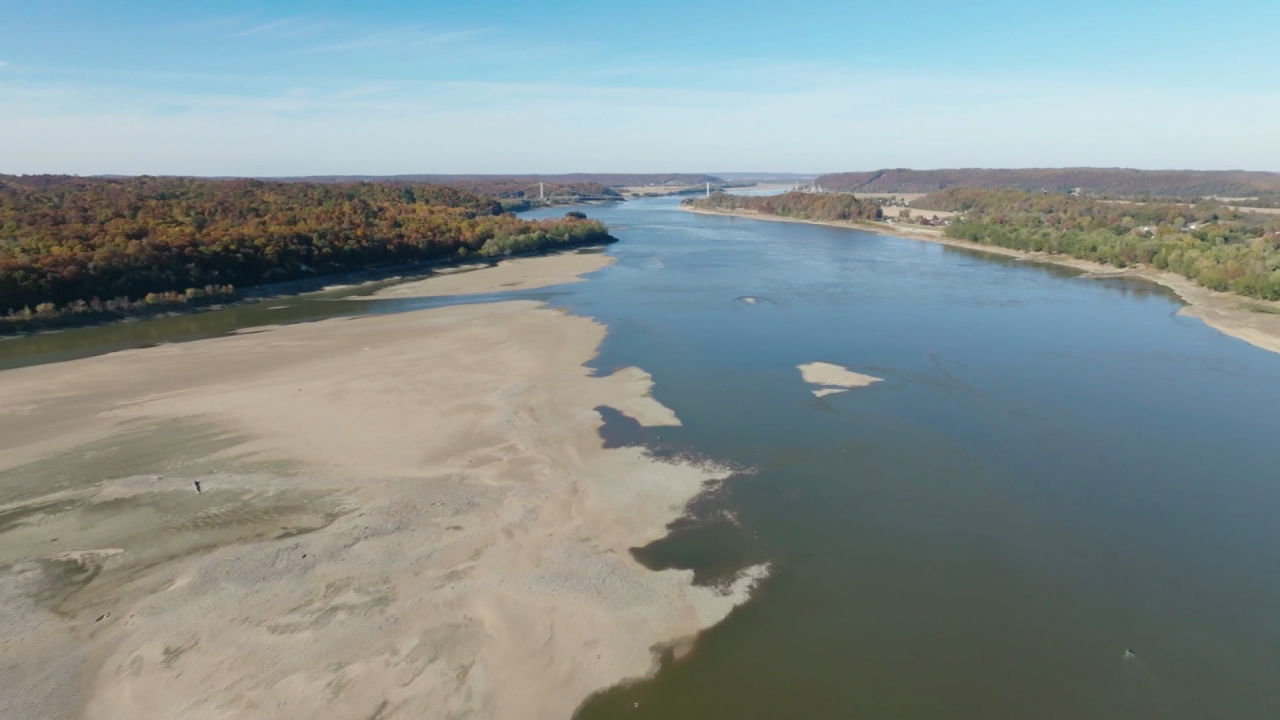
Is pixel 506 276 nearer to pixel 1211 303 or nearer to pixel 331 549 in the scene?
pixel 331 549

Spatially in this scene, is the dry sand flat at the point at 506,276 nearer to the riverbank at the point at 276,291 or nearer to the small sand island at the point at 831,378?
the riverbank at the point at 276,291

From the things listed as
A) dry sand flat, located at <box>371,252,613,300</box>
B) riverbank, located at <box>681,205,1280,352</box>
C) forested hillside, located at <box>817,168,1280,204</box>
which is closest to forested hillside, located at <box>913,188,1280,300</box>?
riverbank, located at <box>681,205,1280,352</box>

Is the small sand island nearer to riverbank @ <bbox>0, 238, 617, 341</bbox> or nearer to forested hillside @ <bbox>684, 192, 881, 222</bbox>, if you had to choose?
riverbank @ <bbox>0, 238, 617, 341</bbox>

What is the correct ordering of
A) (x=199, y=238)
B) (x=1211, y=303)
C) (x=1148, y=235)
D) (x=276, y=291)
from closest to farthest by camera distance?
(x=1211, y=303)
(x=199, y=238)
(x=276, y=291)
(x=1148, y=235)

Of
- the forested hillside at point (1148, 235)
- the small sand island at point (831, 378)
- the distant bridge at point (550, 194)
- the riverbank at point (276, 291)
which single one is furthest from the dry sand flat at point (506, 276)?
the distant bridge at point (550, 194)

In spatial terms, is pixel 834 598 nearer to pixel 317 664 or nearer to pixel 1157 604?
pixel 1157 604

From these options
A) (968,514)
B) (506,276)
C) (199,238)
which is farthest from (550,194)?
(968,514)

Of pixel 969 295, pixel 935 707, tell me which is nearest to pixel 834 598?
pixel 935 707
